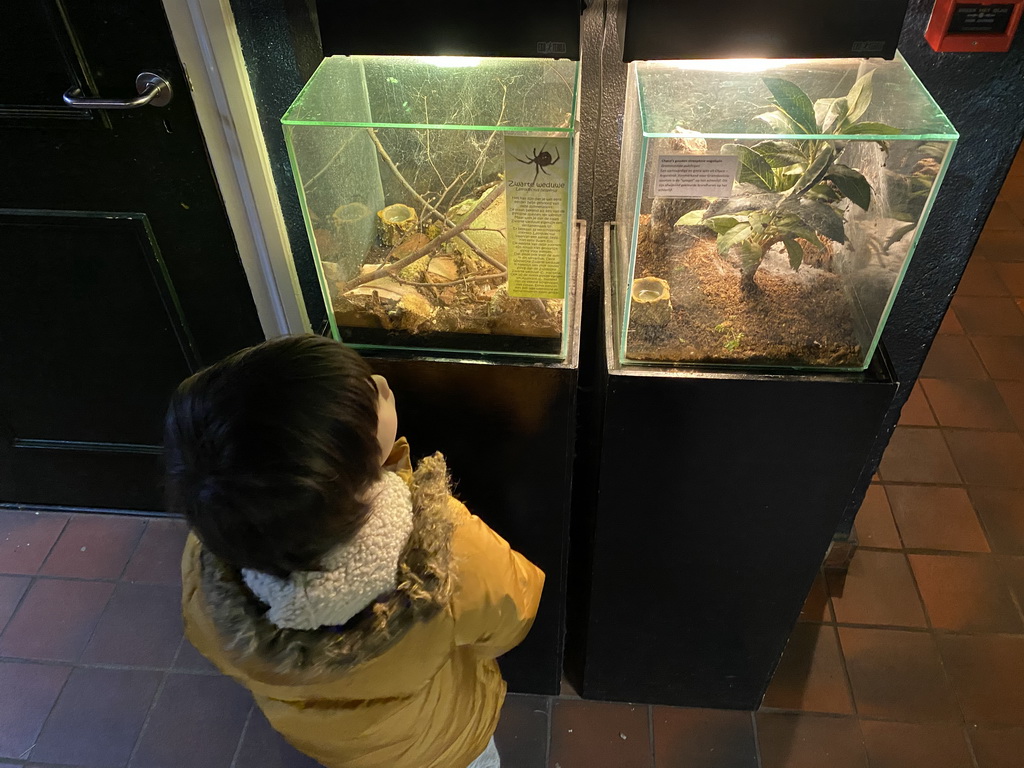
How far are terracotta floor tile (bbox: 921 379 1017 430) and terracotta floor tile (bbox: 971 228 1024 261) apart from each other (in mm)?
813

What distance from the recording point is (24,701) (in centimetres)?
172

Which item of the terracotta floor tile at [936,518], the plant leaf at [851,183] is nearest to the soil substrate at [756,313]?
the plant leaf at [851,183]

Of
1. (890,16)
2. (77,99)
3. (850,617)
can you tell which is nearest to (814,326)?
(890,16)

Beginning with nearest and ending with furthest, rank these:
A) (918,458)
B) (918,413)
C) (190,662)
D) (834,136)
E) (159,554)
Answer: (834,136) → (190,662) → (159,554) → (918,458) → (918,413)

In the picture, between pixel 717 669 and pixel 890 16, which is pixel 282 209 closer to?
pixel 890 16

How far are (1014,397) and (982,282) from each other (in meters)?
0.67

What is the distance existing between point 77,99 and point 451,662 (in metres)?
1.16

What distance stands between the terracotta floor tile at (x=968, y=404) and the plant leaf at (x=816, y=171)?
1713 mm

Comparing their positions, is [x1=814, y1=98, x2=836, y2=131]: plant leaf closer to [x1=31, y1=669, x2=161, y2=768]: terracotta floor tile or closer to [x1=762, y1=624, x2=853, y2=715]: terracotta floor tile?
[x1=762, y1=624, x2=853, y2=715]: terracotta floor tile

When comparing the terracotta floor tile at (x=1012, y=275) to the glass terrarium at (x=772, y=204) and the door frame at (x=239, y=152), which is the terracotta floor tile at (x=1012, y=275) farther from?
the door frame at (x=239, y=152)

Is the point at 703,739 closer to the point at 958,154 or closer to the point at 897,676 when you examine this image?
the point at 897,676

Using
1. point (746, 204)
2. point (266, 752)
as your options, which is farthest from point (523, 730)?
point (746, 204)

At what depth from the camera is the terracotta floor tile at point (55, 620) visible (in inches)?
71.5

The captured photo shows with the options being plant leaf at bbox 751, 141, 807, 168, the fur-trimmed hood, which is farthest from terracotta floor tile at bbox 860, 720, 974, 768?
plant leaf at bbox 751, 141, 807, 168
